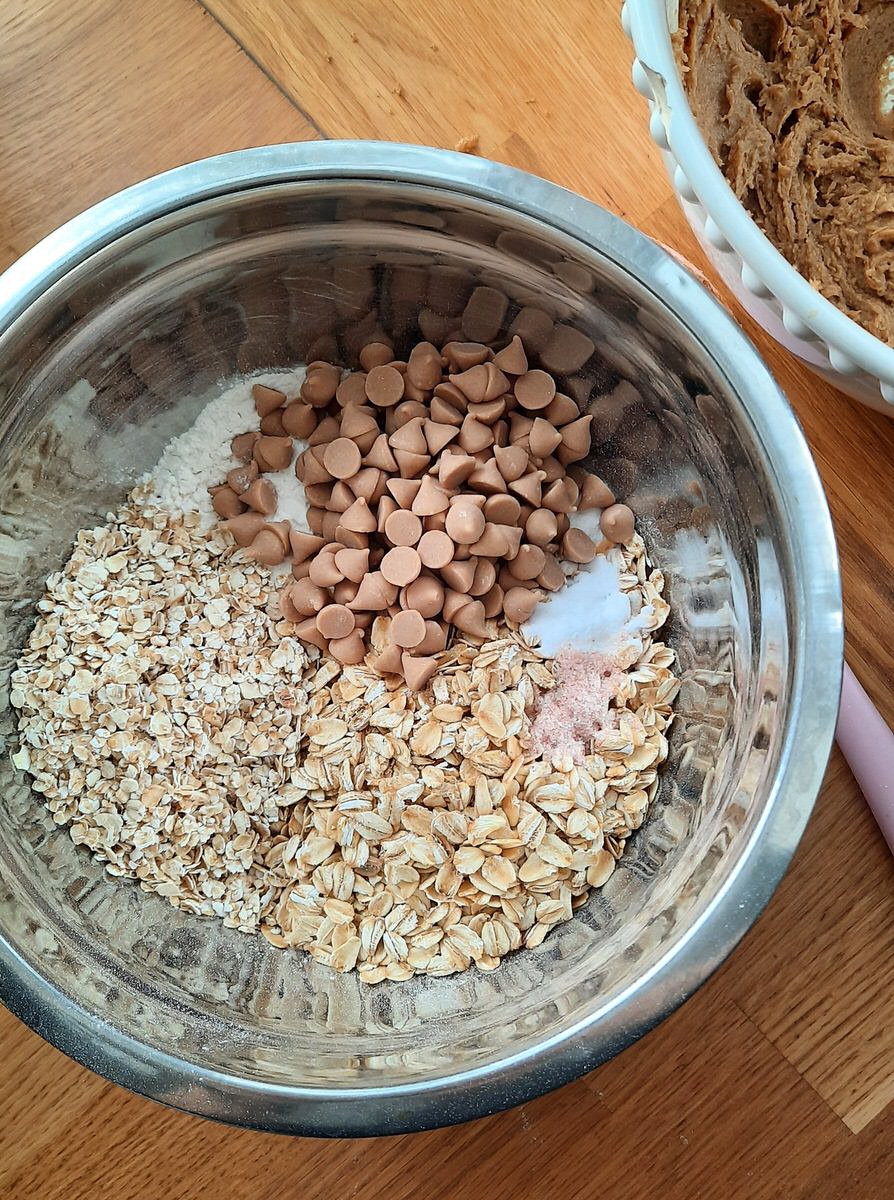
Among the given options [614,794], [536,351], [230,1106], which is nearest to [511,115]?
[536,351]

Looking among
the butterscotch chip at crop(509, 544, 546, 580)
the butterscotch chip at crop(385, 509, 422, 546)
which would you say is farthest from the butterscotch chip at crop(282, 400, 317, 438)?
the butterscotch chip at crop(509, 544, 546, 580)

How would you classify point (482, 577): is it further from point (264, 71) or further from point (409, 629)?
Answer: point (264, 71)

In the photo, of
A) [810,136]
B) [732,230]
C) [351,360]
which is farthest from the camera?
[351,360]

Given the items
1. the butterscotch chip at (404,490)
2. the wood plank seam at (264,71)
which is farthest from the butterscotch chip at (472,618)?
the wood plank seam at (264,71)

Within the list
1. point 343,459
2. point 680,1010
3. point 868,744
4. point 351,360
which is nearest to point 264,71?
point 351,360

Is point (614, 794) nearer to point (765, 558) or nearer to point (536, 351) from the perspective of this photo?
point (765, 558)

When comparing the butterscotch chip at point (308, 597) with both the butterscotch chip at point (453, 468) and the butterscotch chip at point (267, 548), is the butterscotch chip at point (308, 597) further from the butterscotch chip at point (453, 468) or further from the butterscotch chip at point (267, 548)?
the butterscotch chip at point (453, 468)

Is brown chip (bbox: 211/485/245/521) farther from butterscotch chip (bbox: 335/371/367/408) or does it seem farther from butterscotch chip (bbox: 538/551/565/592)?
butterscotch chip (bbox: 538/551/565/592)
